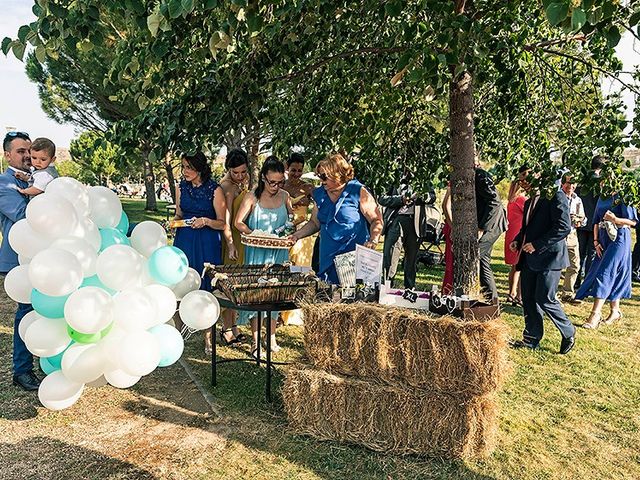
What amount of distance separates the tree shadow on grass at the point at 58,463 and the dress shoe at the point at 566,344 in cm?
387

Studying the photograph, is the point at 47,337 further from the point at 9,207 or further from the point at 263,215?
the point at 263,215

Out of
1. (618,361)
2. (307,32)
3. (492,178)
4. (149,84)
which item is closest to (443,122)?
(492,178)

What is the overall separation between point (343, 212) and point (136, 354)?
2048 millimetres

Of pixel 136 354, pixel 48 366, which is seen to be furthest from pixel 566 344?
pixel 48 366

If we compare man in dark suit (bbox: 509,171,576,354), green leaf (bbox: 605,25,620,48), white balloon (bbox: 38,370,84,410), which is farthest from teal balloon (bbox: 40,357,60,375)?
man in dark suit (bbox: 509,171,576,354)

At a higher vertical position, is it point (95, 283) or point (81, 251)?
point (81, 251)

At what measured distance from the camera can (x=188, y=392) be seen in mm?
3986

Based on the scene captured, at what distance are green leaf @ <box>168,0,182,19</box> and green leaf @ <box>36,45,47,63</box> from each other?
0.97 meters

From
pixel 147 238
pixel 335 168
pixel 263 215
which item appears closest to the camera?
pixel 147 238

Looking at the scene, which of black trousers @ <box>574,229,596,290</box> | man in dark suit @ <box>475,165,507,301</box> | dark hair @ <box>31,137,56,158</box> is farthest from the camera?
black trousers @ <box>574,229,596,290</box>

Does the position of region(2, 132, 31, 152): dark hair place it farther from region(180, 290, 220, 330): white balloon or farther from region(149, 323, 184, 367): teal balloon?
region(149, 323, 184, 367): teal balloon

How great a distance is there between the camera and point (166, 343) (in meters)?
2.99

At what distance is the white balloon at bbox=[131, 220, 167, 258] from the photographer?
3416 mm

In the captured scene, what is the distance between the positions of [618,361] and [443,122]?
2863 millimetres
